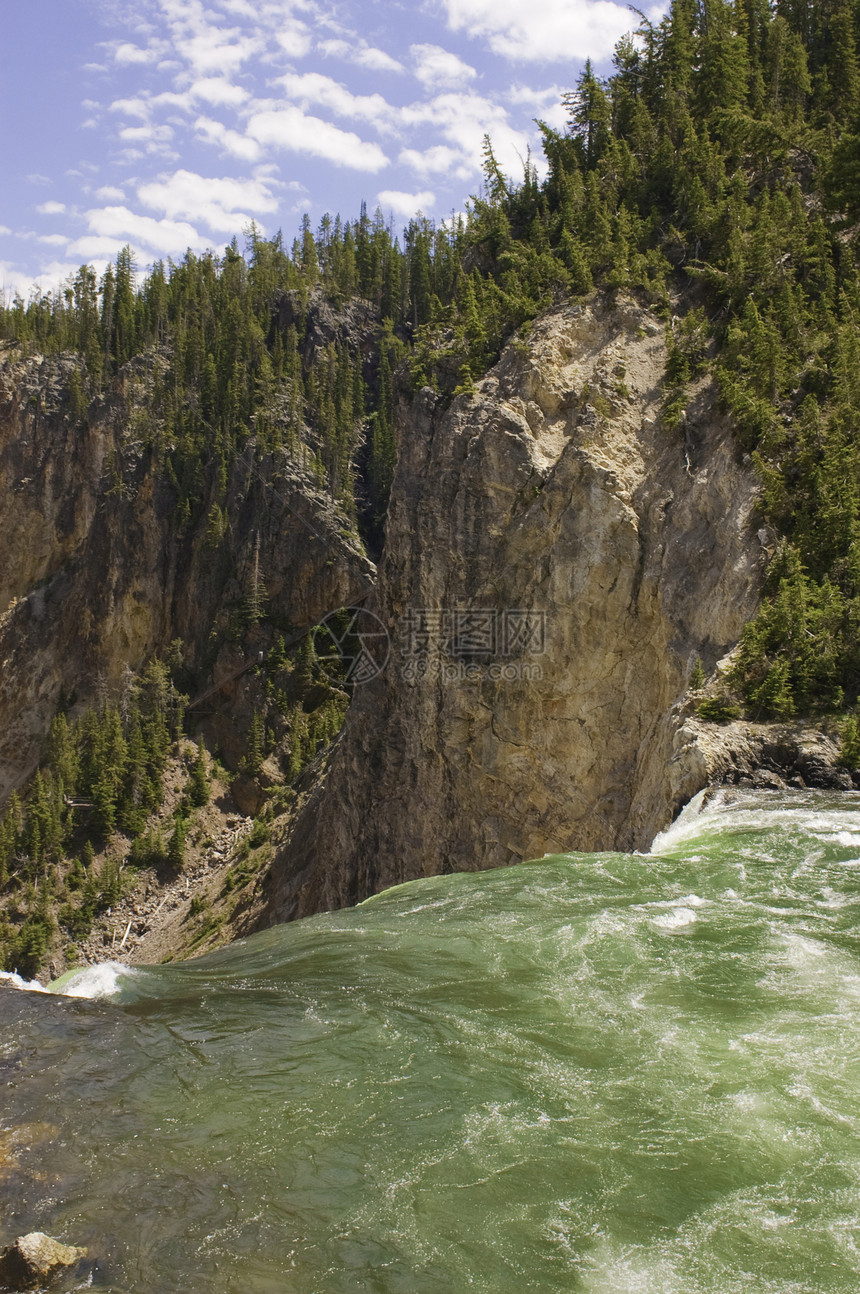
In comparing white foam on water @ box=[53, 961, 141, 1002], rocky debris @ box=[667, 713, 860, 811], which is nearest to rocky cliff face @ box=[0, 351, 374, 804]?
rocky debris @ box=[667, 713, 860, 811]

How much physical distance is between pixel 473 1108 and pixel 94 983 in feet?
14.5

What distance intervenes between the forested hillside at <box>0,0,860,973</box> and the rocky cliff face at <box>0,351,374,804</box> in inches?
97.9

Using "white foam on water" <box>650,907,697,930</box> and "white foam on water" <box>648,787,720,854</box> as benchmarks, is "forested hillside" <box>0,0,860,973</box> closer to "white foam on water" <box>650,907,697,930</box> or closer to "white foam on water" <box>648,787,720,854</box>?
"white foam on water" <box>648,787,720,854</box>

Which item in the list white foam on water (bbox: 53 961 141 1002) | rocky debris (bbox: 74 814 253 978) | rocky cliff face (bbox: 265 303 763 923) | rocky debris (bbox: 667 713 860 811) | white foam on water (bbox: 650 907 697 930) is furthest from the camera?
rocky debris (bbox: 74 814 253 978)

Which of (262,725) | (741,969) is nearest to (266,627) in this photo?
(262,725)

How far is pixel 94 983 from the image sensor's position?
997 cm

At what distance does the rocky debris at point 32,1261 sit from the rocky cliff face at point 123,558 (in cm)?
6133

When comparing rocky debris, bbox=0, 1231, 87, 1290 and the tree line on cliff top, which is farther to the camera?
the tree line on cliff top

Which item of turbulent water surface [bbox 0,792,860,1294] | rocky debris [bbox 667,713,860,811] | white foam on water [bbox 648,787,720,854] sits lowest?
turbulent water surface [bbox 0,792,860,1294]

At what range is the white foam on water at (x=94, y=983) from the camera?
9734 millimetres

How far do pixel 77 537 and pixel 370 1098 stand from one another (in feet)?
253

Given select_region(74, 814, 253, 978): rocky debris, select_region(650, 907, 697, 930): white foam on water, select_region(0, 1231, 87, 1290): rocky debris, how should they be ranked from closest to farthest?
1. select_region(0, 1231, 87, 1290): rocky debris
2. select_region(650, 907, 697, 930): white foam on water
3. select_region(74, 814, 253, 978): rocky debris

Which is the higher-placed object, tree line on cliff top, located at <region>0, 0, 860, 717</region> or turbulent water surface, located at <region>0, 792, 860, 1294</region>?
tree line on cliff top, located at <region>0, 0, 860, 717</region>

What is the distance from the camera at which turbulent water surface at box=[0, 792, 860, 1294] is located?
6.04 meters
